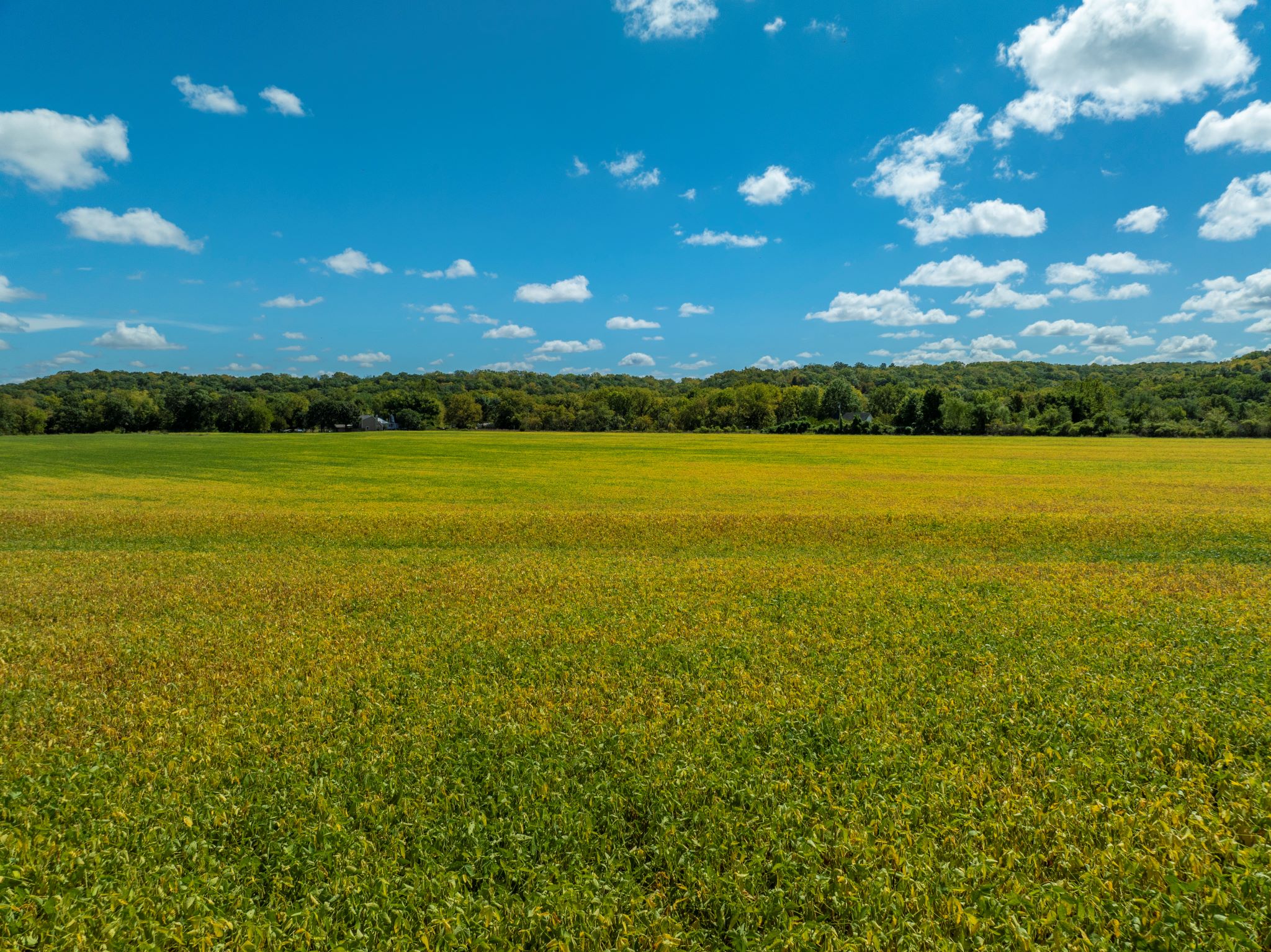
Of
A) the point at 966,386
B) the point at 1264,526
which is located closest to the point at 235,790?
the point at 1264,526

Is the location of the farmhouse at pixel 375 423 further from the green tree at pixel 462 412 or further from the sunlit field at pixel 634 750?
the sunlit field at pixel 634 750

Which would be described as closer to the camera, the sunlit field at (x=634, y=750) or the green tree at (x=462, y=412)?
the sunlit field at (x=634, y=750)

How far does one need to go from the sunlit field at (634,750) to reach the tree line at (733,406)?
11901cm

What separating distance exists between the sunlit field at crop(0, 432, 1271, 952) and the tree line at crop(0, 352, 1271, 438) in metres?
119

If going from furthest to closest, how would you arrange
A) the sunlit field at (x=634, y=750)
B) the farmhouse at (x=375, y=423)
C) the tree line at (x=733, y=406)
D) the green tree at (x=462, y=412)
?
the green tree at (x=462, y=412), the farmhouse at (x=375, y=423), the tree line at (x=733, y=406), the sunlit field at (x=634, y=750)

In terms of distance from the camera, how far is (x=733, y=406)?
170750mm

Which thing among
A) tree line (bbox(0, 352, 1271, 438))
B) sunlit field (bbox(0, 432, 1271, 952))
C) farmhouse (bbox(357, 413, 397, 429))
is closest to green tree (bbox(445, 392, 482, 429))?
tree line (bbox(0, 352, 1271, 438))

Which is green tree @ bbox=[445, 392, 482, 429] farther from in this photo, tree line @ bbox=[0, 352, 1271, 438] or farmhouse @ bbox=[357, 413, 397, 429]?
farmhouse @ bbox=[357, 413, 397, 429]

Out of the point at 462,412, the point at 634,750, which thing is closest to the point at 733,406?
the point at 462,412

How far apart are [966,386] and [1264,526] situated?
166793 millimetres

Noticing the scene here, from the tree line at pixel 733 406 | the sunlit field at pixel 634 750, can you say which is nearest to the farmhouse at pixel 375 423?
the tree line at pixel 733 406

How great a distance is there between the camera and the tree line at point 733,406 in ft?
388

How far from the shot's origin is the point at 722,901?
5.27m

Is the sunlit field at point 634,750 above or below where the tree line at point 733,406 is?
below
